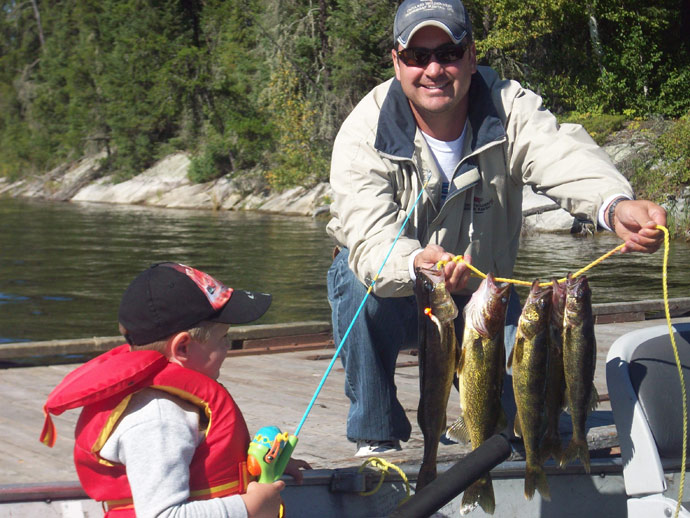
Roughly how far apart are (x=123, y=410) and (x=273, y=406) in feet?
9.71

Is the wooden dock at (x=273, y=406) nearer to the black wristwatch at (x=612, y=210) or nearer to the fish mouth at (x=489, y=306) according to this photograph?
the fish mouth at (x=489, y=306)

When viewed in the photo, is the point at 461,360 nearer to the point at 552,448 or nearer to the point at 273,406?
the point at 552,448

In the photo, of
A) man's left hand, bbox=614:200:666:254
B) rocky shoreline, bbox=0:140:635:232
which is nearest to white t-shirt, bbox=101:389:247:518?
man's left hand, bbox=614:200:666:254

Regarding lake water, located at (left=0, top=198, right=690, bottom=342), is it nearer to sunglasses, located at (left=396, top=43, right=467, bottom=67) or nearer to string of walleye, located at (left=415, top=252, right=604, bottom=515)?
sunglasses, located at (left=396, top=43, right=467, bottom=67)

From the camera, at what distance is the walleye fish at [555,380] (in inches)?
112

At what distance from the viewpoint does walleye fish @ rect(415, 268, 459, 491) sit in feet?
9.53

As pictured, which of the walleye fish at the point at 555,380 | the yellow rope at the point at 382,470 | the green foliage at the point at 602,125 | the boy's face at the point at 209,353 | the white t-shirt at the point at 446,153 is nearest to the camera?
the boy's face at the point at 209,353

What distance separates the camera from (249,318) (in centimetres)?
284

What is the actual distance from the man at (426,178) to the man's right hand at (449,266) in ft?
0.65

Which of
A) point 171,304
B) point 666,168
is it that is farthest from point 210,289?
point 666,168

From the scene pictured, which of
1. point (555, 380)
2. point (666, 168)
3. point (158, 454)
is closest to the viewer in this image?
point (158, 454)

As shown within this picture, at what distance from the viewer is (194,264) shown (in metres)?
18.5

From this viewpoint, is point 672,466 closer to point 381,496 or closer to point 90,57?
point 381,496

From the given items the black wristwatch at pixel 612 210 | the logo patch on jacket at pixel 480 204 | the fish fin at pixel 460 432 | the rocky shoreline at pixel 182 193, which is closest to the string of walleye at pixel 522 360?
the fish fin at pixel 460 432
